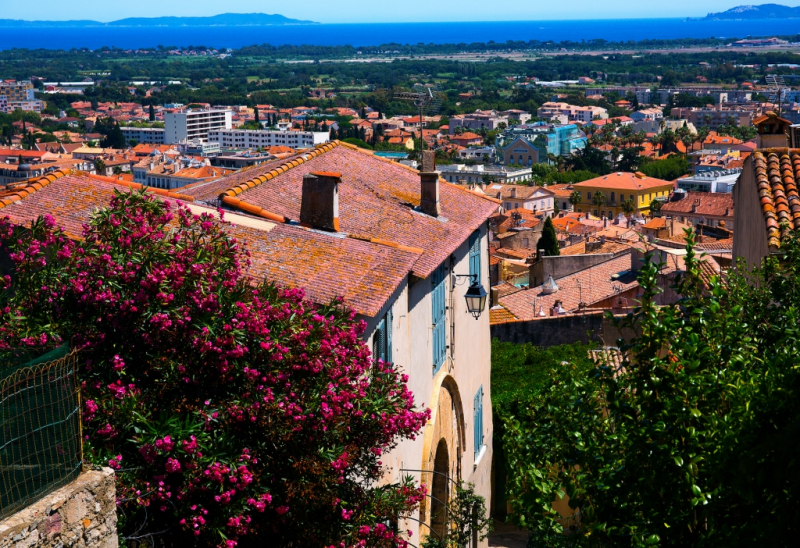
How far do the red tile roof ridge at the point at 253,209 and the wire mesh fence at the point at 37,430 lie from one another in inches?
238

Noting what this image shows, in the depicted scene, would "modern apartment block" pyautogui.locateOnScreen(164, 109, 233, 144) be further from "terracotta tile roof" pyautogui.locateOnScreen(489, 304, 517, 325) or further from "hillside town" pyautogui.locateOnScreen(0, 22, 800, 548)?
"hillside town" pyautogui.locateOnScreen(0, 22, 800, 548)

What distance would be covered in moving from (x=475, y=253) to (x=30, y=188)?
7.52 meters

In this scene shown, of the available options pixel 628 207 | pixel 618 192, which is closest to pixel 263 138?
pixel 618 192

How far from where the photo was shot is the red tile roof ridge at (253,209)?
40.8 feet

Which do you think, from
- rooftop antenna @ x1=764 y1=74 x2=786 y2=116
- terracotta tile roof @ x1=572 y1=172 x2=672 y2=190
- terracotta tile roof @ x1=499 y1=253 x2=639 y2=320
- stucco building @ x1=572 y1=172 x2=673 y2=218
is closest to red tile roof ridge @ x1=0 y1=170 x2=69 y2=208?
rooftop antenna @ x1=764 y1=74 x2=786 y2=116

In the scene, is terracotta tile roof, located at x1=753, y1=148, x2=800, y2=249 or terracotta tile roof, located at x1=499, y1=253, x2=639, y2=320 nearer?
terracotta tile roof, located at x1=753, y1=148, x2=800, y2=249

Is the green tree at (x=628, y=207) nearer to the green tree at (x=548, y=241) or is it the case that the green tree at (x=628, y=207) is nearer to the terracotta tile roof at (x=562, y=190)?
the terracotta tile roof at (x=562, y=190)

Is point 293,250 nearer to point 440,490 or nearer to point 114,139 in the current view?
point 440,490

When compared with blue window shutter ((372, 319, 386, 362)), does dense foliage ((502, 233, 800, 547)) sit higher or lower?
higher

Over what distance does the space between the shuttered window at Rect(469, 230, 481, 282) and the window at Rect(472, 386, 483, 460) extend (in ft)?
6.30

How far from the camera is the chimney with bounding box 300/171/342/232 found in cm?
1236

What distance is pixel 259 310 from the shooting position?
26.7 ft

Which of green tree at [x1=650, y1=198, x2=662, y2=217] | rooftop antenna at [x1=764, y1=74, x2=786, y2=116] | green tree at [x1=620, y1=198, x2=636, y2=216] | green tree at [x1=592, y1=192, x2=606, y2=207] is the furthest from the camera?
green tree at [x1=592, y1=192, x2=606, y2=207]

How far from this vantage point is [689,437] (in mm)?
6359
